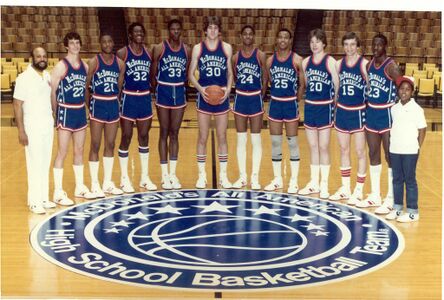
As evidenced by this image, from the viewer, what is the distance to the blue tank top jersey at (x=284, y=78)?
6.45 metres

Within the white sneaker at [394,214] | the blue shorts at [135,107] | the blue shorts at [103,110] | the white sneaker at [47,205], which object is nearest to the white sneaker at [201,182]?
the blue shorts at [135,107]

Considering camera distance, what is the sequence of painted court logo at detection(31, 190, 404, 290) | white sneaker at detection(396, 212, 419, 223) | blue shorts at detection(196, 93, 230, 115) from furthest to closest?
blue shorts at detection(196, 93, 230, 115) → white sneaker at detection(396, 212, 419, 223) → painted court logo at detection(31, 190, 404, 290)

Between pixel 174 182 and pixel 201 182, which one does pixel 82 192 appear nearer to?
pixel 174 182

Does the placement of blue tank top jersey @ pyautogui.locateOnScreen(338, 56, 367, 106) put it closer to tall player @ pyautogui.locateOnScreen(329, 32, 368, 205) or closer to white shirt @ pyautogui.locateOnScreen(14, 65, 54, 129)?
tall player @ pyautogui.locateOnScreen(329, 32, 368, 205)

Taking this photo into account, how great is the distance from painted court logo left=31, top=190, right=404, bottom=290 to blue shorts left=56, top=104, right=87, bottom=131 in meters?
0.75

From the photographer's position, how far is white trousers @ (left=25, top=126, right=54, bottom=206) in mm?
5828

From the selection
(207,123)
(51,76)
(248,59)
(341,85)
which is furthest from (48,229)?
(341,85)

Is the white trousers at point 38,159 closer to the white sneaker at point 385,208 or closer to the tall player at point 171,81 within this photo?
the tall player at point 171,81

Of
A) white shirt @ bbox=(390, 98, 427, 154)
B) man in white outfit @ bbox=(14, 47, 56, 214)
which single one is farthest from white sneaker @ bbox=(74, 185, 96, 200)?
white shirt @ bbox=(390, 98, 427, 154)

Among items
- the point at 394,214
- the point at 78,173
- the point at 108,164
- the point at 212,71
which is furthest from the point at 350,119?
the point at 78,173

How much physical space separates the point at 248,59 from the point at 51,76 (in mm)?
1850

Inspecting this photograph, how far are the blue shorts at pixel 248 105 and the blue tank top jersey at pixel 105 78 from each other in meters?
1.20

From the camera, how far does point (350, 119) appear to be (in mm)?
6207

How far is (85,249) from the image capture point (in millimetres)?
5145
